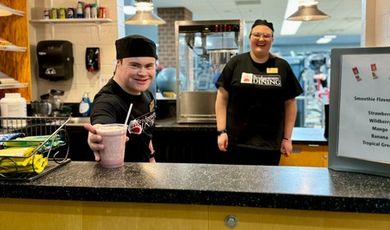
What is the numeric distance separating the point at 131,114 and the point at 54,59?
259 cm

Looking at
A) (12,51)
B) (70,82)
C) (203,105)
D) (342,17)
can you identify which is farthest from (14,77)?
(342,17)

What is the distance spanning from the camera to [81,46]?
4238 mm

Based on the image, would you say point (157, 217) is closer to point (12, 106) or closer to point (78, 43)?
point (12, 106)

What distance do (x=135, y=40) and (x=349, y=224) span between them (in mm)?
1060

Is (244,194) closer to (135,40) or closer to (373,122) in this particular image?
(373,122)

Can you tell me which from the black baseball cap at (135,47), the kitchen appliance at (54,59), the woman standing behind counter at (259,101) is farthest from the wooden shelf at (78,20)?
A: the black baseball cap at (135,47)

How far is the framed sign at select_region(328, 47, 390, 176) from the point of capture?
114 centimetres

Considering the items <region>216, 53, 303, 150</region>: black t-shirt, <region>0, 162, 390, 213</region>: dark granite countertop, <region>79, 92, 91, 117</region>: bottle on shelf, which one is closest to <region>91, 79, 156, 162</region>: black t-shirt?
<region>0, 162, 390, 213</region>: dark granite countertop

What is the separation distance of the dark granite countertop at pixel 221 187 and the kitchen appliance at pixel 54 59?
118 inches

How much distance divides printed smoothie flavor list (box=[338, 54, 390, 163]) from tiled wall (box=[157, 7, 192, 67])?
7599 mm

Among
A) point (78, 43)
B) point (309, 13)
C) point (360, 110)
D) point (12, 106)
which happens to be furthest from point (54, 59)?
point (360, 110)

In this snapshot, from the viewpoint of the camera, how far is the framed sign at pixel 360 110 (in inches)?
44.8

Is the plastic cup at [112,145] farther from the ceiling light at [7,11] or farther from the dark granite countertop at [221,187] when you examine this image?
the ceiling light at [7,11]

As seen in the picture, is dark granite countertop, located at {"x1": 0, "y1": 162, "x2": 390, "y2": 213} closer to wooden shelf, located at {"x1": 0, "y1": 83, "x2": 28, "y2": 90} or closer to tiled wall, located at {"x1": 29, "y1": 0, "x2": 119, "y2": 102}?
wooden shelf, located at {"x1": 0, "y1": 83, "x2": 28, "y2": 90}
